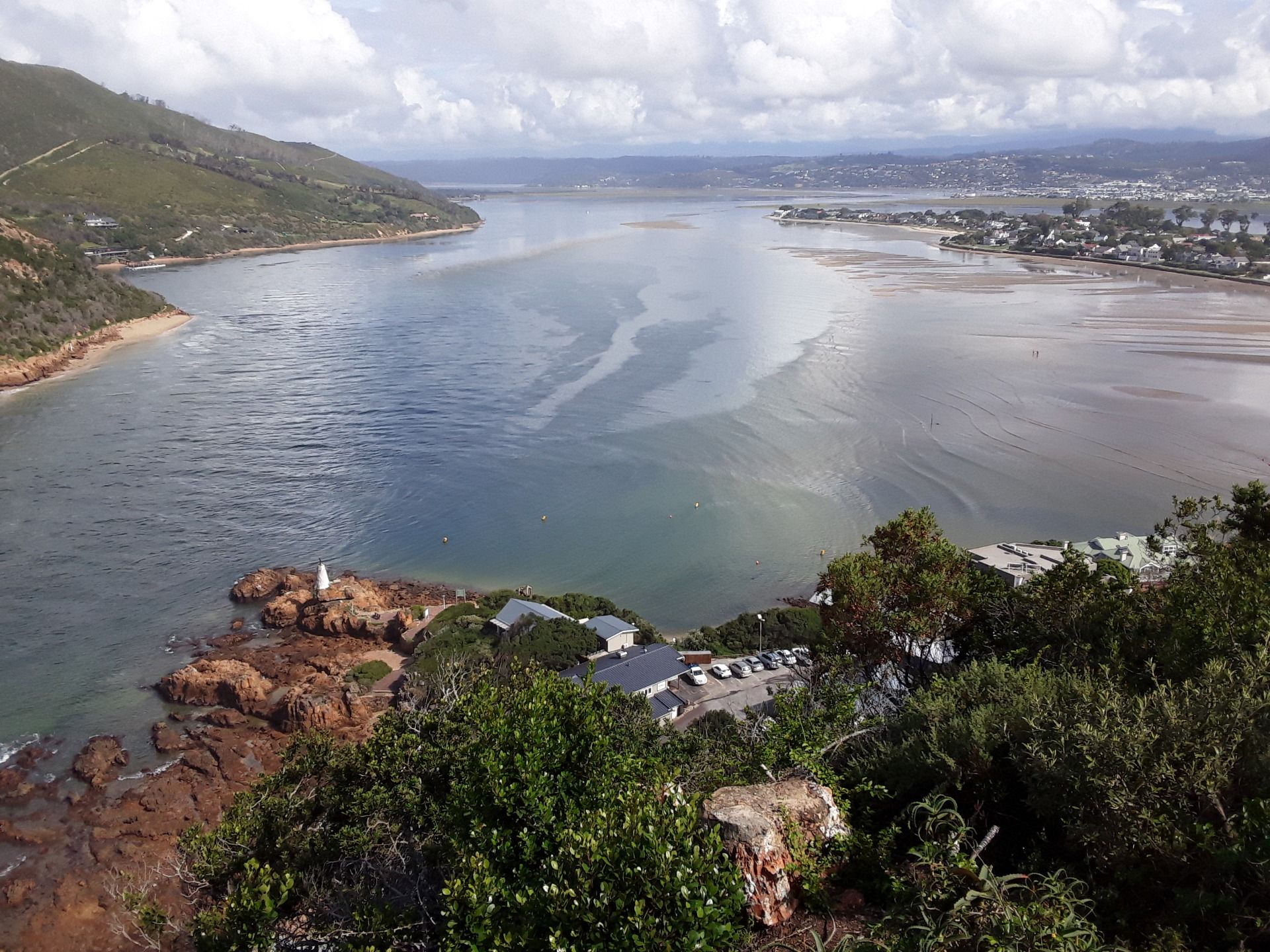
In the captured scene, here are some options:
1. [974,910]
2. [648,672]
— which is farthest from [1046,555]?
[974,910]

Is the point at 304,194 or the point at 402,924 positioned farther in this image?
the point at 304,194

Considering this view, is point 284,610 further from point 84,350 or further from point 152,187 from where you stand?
point 152,187

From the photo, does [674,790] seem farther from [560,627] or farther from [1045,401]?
[1045,401]

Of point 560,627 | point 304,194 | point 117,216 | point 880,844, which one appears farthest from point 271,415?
point 304,194

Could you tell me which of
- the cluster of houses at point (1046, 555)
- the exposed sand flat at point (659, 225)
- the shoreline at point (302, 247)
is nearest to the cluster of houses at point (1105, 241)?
the exposed sand flat at point (659, 225)

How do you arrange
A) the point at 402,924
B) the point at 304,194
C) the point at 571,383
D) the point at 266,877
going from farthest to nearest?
1. the point at 304,194
2. the point at 571,383
3. the point at 266,877
4. the point at 402,924

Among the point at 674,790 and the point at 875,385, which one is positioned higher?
the point at 674,790

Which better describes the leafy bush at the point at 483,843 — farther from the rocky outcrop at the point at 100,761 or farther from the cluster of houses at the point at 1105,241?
the cluster of houses at the point at 1105,241
